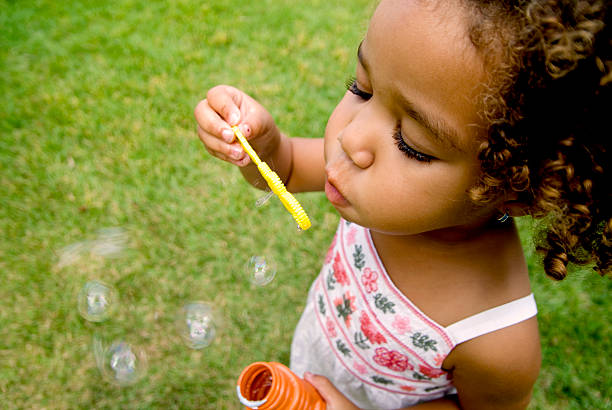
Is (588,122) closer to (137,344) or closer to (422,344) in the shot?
(422,344)

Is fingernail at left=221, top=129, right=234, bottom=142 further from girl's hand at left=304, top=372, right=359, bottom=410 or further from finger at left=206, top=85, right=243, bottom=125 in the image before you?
girl's hand at left=304, top=372, right=359, bottom=410

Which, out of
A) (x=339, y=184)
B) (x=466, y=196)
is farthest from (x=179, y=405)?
(x=466, y=196)

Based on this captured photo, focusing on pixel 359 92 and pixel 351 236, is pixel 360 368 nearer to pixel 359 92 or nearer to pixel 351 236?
pixel 351 236

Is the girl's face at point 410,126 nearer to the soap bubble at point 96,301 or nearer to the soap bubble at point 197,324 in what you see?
the soap bubble at point 197,324

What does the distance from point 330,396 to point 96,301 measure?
110 centimetres

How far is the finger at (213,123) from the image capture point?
1.08 metres

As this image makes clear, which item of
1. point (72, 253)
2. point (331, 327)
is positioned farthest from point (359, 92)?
point (72, 253)

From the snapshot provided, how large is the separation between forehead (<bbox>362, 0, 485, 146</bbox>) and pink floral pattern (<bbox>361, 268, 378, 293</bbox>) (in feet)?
1.76

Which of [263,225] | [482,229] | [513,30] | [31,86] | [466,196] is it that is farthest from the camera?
[31,86]

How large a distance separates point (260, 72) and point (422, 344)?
212cm

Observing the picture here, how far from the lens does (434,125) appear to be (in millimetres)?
708

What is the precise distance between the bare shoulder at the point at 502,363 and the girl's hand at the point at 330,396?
38 centimetres

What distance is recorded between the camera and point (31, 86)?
2.70m

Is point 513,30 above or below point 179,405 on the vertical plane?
above
